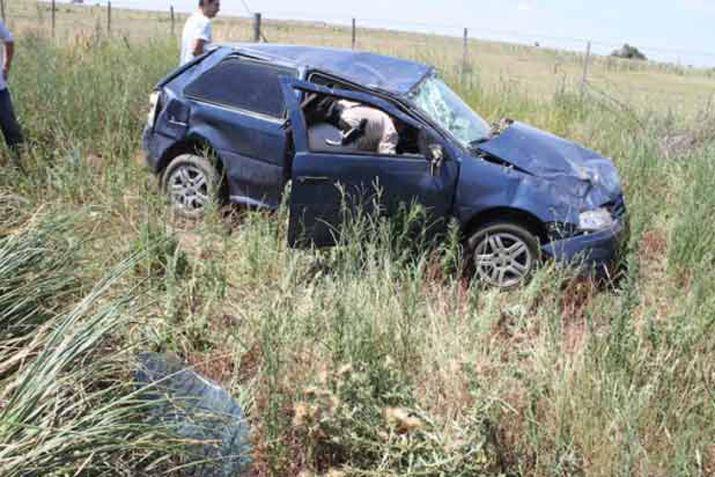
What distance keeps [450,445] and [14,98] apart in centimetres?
724

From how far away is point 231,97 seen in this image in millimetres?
6395

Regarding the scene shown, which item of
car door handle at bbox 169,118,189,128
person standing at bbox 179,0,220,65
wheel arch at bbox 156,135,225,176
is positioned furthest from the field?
person standing at bbox 179,0,220,65

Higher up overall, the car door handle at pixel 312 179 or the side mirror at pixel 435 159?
the side mirror at pixel 435 159

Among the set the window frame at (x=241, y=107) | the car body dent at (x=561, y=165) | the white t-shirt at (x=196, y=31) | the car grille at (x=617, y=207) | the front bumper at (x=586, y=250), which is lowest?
the front bumper at (x=586, y=250)

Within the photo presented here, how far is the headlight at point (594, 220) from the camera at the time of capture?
5227 mm

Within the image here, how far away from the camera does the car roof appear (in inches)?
233

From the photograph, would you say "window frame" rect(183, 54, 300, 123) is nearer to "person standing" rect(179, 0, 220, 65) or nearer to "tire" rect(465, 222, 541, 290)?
"person standing" rect(179, 0, 220, 65)

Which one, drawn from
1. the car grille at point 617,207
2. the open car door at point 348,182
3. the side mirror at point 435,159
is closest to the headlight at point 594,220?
the car grille at point 617,207

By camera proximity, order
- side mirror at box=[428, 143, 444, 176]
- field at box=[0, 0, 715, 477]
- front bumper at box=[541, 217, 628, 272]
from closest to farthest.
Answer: field at box=[0, 0, 715, 477]
front bumper at box=[541, 217, 628, 272]
side mirror at box=[428, 143, 444, 176]

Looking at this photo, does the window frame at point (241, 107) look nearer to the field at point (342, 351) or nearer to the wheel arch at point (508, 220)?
the field at point (342, 351)

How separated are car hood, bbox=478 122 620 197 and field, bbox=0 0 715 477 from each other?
1.93 ft

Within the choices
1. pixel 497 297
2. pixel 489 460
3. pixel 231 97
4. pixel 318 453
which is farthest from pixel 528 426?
pixel 231 97

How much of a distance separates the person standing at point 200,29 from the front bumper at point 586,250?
467 cm

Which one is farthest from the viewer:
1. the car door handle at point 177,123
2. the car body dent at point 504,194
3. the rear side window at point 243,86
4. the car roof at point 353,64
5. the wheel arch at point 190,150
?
the car door handle at point 177,123
